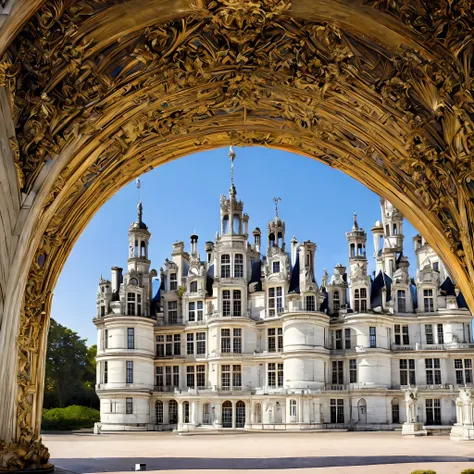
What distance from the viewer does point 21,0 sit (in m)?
7.27

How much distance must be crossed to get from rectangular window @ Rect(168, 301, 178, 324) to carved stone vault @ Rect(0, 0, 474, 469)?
35.3 m

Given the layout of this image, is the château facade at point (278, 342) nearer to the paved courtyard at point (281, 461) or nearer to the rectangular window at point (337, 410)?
the rectangular window at point (337, 410)

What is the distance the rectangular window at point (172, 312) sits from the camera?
153 ft

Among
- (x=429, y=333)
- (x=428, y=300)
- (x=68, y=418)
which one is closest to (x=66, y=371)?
(x=68, y=418)

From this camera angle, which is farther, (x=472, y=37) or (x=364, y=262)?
(x=364, y=262)

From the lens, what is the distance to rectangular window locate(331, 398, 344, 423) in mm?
41812

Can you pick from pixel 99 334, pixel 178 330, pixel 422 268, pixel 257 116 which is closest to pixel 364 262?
pixel 422 268

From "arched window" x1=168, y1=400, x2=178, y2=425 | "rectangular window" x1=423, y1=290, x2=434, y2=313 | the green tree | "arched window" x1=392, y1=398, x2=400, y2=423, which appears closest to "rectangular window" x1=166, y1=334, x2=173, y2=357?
"arched window" x1=168, y1=400, x2=178, y2=425

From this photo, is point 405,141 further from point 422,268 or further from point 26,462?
point 422,268

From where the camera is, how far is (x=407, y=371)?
4275cm

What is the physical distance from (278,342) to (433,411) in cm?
1045

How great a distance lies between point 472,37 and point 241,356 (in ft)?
119

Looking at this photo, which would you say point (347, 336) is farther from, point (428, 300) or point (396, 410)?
point (428, 300)

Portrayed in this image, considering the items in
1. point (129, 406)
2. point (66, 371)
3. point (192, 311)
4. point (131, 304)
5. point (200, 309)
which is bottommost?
point (129, 406)
